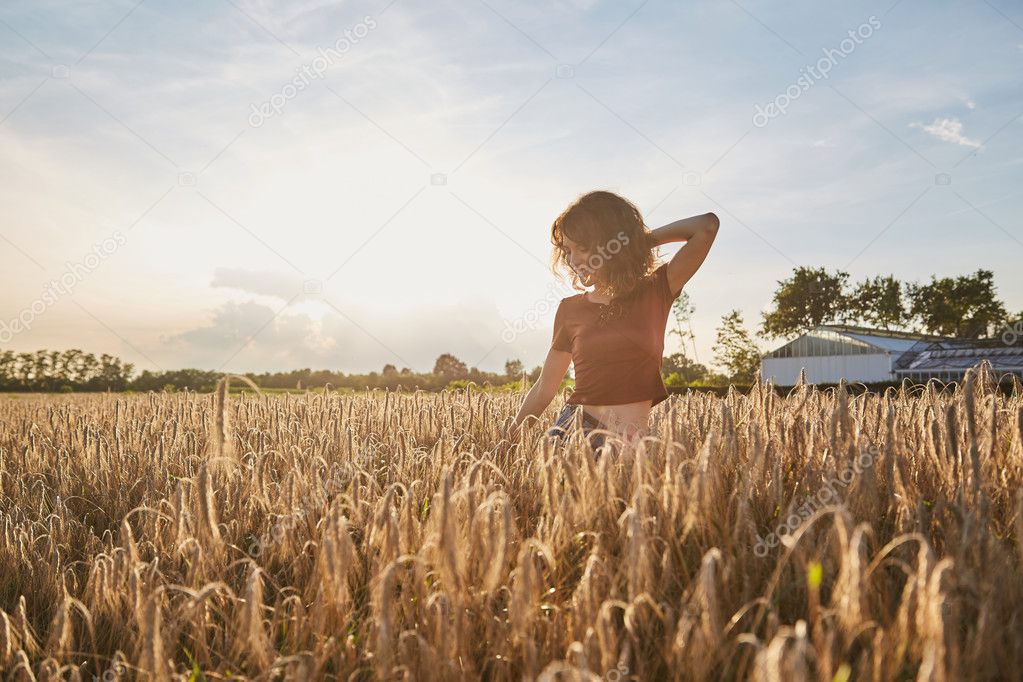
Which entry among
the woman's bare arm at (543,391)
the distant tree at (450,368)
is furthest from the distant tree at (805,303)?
the woman's bare arm at (543,391)

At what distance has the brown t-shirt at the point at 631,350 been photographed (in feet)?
13.1

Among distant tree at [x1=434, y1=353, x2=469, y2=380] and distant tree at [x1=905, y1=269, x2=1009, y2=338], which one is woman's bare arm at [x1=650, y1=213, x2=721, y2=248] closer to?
distant tree at [x1=434, y1=353, x2=469, y2=380]

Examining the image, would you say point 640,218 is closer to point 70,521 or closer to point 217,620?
point 217,620

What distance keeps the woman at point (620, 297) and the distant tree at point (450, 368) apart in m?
19.2

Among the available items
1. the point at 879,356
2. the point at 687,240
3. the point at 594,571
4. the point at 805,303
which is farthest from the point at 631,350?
the point at 805,303

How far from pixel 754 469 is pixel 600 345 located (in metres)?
1.96

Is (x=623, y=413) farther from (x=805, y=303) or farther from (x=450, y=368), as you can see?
(x=805, y=303)

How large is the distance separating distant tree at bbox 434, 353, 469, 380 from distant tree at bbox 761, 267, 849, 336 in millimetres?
34696

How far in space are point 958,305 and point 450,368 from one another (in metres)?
45.1

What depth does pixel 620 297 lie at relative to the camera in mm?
4035

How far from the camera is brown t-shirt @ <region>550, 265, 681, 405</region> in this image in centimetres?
400

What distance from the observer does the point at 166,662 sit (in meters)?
1.90

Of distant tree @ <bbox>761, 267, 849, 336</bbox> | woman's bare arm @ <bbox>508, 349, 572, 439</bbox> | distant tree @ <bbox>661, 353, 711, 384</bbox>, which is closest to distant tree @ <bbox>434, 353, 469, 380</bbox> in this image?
distant tree @ <bbox>661, 353, 711, 384</bbox>

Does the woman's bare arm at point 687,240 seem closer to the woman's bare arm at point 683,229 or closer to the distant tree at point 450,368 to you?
the woman's bare arm at point 683,229
